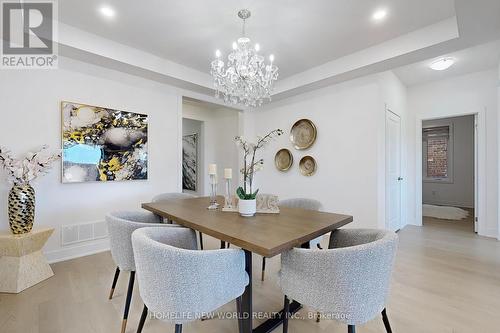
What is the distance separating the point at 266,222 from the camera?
5.36 ft

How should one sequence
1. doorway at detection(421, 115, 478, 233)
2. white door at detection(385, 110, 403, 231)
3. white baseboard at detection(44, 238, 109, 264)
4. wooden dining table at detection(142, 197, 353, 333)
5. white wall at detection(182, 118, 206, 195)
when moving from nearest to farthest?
wooden dining table at detection(142, 197, 353, 333), white baseboard at detection(44, 238, 109, 264), white door at detection(385, 110, 403, 231), white wall at detection(182, 118, 206, 195), doorway at detection(421, 115, 478, 233)

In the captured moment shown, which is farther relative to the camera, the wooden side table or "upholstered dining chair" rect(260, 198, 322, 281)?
"upholstered dining chair" rect(260, 198, 322, 281)

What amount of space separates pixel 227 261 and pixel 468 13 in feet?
9.22

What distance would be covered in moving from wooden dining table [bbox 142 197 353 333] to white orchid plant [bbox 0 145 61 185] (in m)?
1.38

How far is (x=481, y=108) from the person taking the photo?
388 centimetres

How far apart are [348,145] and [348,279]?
290 centimetres

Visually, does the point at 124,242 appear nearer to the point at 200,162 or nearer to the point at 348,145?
the point at 348,145

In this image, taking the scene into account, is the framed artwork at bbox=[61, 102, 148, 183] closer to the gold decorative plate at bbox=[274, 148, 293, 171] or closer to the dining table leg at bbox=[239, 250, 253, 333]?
the gold decorative plate at bbox=[274, 148, 293, 171]

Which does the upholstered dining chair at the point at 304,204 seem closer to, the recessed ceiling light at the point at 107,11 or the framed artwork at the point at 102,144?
the framed artwork at the point at 102,144

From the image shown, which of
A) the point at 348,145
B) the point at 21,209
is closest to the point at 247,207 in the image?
the point at 21,209

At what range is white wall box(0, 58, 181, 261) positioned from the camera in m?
2.53

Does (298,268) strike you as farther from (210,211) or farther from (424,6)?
(424,6)

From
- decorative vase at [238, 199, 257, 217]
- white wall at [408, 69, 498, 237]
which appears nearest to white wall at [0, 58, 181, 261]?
decorative vase at [238, 199, 257, 217]
